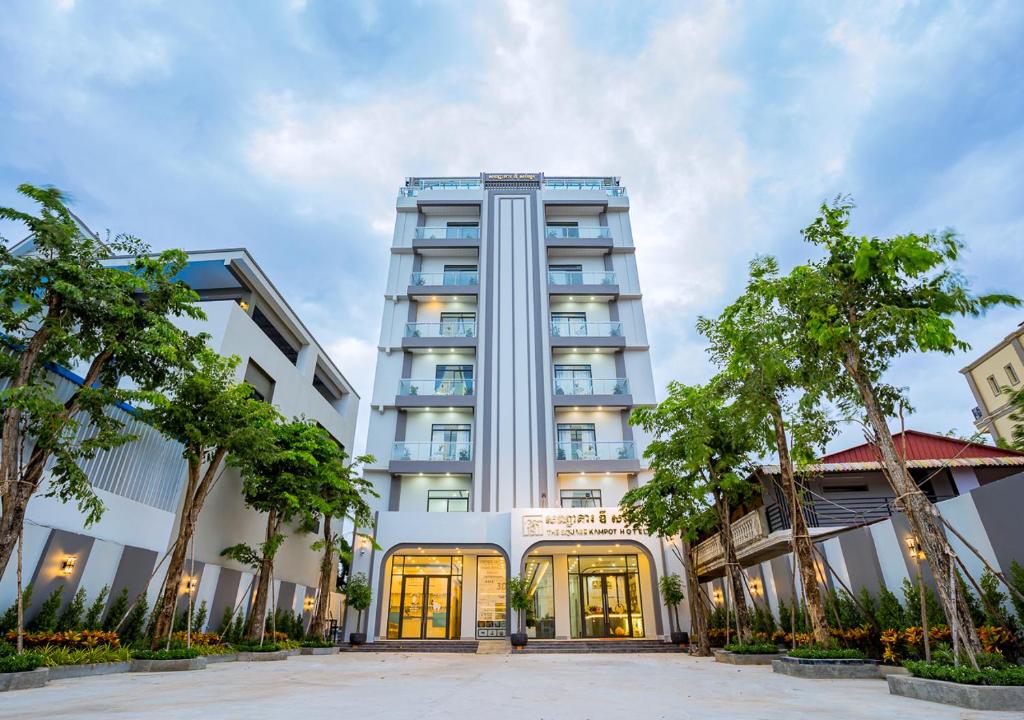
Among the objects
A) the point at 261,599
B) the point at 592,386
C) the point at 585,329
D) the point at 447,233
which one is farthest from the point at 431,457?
the point at 447,233

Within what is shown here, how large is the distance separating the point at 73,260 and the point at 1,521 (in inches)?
Answer: 144

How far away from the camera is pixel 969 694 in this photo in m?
4.37

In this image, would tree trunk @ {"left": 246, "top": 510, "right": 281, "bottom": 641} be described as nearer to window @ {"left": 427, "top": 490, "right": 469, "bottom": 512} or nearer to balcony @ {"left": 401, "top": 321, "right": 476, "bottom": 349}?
window @ {"left": 427, "top": 490, "right": 469, "bottom": 512}

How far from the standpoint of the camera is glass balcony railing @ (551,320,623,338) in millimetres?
21922

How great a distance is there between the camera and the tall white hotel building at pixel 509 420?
17.5 m

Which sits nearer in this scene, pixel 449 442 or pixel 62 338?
pixel 62 338

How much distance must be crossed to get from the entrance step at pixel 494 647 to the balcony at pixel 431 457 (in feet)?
20.0

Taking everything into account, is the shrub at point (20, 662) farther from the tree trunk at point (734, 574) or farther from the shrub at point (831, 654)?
the tree trunk at point (734, 574)

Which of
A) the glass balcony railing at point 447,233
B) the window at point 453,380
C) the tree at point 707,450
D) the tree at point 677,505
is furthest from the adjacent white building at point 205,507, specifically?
the tree at point 707,450

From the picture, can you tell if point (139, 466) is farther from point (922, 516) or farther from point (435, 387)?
point (922, 516)

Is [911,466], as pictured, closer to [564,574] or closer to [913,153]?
[913,153]

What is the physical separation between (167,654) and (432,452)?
37.7 feet

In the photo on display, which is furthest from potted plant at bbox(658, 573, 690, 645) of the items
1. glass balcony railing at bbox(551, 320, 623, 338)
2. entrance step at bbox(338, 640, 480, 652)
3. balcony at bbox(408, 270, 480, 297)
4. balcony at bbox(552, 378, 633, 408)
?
balcony at bbox(408, 270, 480, 297)

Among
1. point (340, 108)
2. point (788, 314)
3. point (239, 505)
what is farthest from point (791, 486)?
point (340, 108)
